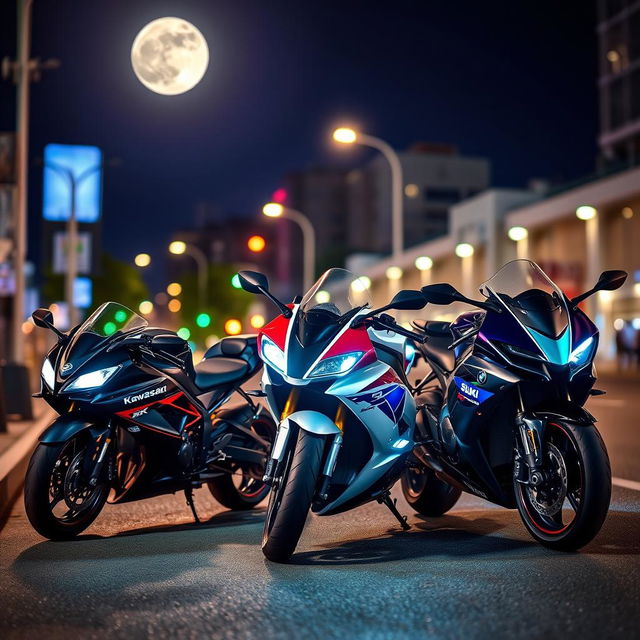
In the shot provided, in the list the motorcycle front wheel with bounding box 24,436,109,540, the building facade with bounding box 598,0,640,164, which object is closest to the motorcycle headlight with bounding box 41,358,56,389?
the motorcycle front wheel with bounding box 24,436,109,540

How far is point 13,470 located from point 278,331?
3567mm

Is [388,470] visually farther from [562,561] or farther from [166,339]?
[166,339]

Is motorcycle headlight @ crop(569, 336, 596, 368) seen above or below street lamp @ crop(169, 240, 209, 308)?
below

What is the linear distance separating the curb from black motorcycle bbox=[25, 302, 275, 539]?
39.1 inches

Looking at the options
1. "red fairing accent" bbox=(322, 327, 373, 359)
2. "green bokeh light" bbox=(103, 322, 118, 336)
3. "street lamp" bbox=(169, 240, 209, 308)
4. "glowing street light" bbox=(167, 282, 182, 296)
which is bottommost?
"red fairing accent" bbox=(322, 327, 373, 359)

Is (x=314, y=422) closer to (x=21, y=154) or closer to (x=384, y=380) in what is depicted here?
(x=384, y=380)

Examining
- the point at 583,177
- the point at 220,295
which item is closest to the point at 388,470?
the point at 583,177

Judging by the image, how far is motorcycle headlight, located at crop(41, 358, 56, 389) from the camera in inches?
229

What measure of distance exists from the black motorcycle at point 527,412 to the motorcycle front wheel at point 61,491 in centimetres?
190

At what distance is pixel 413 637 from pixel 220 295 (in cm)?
10714

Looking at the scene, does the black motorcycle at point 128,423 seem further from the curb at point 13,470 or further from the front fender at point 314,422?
the front fender at point 314,422

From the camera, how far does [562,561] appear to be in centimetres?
490

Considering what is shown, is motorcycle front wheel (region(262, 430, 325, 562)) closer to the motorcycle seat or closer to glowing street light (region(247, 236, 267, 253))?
the motorcycle seat

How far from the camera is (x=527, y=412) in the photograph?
523 centimetres
